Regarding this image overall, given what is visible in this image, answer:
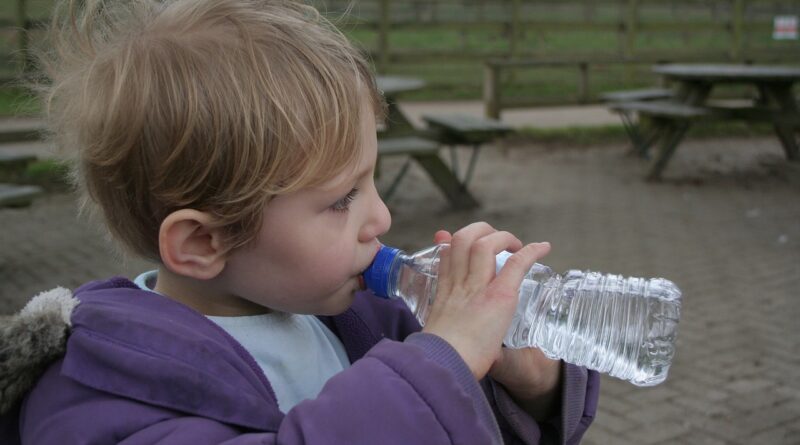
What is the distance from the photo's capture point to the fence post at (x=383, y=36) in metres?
13.3

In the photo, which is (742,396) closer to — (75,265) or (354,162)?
(354,162)

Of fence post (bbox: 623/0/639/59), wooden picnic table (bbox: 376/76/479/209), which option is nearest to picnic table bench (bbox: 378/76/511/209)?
wooden picnic table (bbox: 376/76/479/209)

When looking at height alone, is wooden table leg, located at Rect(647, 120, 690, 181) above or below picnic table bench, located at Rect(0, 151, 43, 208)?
below

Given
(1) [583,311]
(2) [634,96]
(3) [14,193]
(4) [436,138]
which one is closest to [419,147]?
(4) [436,138]

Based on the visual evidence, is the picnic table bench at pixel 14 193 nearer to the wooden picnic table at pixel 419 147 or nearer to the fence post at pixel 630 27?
the wooden picnic table at pixel 419 147

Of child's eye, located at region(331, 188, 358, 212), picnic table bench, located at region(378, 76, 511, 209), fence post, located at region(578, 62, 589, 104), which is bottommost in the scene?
fence post, located at region(578, 62, 589, 104)

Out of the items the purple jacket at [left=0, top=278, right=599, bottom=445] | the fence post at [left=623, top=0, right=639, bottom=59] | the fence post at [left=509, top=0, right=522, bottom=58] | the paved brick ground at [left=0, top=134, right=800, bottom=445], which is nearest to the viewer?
the purple jacket at [left=0, top=278, right=599, bottom=445]

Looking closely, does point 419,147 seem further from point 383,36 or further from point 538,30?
point 538,30

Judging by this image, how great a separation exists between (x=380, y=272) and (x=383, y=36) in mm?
12292

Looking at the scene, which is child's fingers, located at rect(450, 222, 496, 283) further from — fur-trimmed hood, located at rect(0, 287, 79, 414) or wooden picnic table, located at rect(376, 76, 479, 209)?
wooden picnic table, located at rect(376, 76, 479, 209)

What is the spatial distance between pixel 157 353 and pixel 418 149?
18.8ft

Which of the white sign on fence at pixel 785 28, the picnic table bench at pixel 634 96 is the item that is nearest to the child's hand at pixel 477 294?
the picnic table bench at pixel 634 96

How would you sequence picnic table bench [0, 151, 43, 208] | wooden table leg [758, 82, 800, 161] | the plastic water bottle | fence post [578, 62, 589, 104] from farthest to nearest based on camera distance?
1. fence post [578, 62, 589, 104]
2. wooden table leg [758, 82, 800, 161]
3. picnic table bench [0, 151, 43, 208]
4. the plastic water bottle

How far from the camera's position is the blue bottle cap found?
4.40 feet
